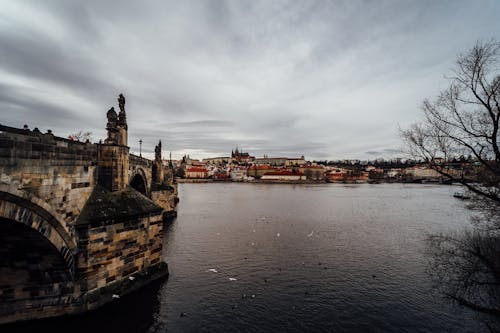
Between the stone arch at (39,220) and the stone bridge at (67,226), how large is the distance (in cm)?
3

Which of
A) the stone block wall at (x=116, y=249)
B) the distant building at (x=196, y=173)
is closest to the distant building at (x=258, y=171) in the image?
the distant building at (x=196, y=173)

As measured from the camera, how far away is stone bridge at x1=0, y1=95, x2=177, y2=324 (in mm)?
7676

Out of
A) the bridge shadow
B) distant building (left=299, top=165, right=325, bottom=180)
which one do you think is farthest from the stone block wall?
distant building (left=299, top=165, right=325, bottom=180)

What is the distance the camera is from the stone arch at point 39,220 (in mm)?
7201

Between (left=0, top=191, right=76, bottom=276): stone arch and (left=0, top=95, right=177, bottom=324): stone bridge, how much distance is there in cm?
3

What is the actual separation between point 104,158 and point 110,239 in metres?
3.71

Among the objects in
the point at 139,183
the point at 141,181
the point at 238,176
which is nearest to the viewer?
the point at 141,181

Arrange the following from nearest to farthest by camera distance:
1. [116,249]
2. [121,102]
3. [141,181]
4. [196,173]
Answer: [116,249]
[121,102]
[141,181]
[196,173]

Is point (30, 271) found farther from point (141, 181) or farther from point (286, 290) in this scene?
point (141, 181)

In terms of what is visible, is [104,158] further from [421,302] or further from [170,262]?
[421,302]

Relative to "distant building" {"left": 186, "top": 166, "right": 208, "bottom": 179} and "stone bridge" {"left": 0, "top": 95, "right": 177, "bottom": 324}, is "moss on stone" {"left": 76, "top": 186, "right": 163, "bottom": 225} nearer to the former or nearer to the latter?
"stone bridge" {"left": 0, "top": 95, "right": 177, "bottom": 324}

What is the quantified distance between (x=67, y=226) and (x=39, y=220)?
121 centimetres

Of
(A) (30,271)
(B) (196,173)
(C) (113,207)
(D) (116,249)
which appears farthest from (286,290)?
(B) (196,173)

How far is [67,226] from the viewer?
9.34 metres
